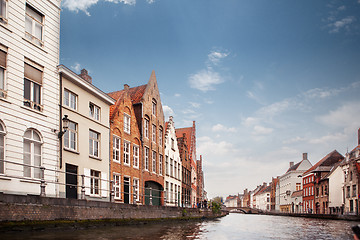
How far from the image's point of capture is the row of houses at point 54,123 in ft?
51.6

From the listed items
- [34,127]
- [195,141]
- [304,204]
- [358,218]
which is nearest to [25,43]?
[34,127]

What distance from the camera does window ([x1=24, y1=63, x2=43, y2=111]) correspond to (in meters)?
16.9

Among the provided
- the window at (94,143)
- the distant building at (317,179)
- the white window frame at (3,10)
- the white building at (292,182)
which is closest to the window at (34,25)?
the white window frame at (3,10)

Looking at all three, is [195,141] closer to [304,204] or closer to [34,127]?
[304,204]

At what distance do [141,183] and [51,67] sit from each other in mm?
14272

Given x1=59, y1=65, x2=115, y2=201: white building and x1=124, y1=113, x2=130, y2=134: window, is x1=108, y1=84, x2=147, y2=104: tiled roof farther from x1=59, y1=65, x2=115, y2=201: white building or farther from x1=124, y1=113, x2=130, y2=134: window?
x1=59, y1=65, x2=115, y2=201: white building

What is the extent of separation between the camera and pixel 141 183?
30141mm

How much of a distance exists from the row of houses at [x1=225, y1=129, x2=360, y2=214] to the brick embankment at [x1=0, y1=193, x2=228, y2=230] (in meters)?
38.9

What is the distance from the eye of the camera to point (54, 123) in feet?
61.4

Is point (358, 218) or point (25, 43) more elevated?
point (25, 43)

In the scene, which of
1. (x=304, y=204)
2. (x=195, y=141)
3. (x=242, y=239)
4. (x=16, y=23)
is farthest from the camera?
Result: (x=304, y=204)

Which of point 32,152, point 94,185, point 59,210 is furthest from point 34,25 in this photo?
point 94,185

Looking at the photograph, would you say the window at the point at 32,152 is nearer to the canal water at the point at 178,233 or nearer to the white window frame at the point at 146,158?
the canal water at the point at 178,233

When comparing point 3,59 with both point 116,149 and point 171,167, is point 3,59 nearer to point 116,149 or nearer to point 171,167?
point 116,149
